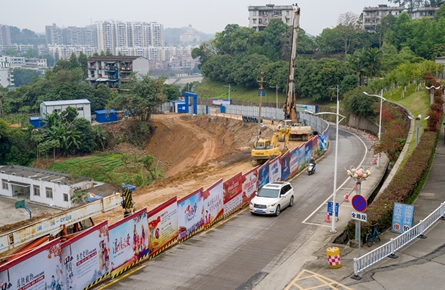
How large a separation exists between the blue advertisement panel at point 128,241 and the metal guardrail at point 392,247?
8509 mm

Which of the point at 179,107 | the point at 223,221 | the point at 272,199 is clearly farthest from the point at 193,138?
the point at 223,221

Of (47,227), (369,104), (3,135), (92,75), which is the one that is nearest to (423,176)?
(47,227)

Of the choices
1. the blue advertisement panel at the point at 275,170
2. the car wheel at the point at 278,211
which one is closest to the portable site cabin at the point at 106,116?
the blue advertisement panel at the point at 275,170

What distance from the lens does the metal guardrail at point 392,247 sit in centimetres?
1888

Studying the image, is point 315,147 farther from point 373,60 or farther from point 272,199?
point 373,60

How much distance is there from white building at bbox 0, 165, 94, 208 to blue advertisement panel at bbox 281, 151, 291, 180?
69.5ft

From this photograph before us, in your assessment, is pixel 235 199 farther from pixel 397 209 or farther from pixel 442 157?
pixel 442 157

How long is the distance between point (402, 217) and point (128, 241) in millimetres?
12106

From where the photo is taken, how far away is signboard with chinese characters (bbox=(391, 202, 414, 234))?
72.5ft

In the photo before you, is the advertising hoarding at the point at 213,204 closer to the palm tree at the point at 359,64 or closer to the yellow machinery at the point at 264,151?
the yellow machinery at the point at 264,151

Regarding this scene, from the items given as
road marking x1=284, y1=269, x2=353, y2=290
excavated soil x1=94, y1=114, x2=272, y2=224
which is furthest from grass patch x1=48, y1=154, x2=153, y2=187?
road marking x1=284, y1=269, x2=353, y2=290

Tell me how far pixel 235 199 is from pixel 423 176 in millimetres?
11428

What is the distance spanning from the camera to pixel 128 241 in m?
19.8

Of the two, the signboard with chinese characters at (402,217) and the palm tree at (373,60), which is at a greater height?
the palm tree at (373,60)
